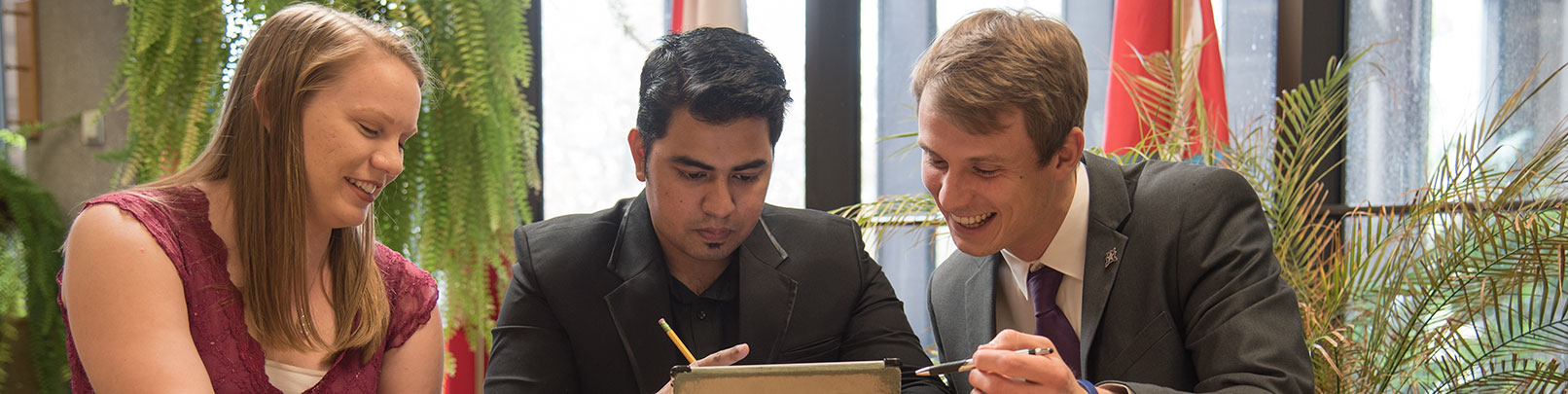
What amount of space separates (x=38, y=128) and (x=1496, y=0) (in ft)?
14.9

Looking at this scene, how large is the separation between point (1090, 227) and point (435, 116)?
1.28 meters

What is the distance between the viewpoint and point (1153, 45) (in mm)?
3287

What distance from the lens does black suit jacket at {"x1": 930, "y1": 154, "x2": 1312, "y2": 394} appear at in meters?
1.56

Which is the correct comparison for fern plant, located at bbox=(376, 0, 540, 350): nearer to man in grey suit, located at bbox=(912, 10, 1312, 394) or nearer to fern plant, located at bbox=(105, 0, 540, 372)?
fern plant, located at bbox=(105, 0, 540, 372)

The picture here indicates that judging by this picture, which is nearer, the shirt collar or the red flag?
the shirt collar

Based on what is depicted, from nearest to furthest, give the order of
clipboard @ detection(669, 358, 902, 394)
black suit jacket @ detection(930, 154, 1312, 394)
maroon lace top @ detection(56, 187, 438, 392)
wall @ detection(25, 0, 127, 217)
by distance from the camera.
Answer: clipboard @ detection(669, 358, 902, 394) → maroon lace top @ detection(56, 187, 438, 392) → black suit jacket @ detection(930, 154, 1312, 394) → wall @ detection(25, 0, 127, 217)

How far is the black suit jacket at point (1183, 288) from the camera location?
1562 mm

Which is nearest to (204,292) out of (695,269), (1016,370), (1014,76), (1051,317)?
(695,269)

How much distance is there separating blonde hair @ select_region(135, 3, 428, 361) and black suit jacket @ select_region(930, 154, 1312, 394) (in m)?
1.09

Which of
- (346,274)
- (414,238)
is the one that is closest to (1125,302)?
(346,274)

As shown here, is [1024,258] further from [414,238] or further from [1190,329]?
[414,238]

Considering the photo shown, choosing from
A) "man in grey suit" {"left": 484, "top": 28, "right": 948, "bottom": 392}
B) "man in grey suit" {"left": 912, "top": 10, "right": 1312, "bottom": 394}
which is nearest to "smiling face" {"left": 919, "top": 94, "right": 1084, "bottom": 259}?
"man in grey suit" {"left": 912, "top": 10, "right": 1312, "bottom": 394}

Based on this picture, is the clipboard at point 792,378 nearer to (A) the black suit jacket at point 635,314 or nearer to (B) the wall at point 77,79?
(A) the black suit jacket at point 635,314

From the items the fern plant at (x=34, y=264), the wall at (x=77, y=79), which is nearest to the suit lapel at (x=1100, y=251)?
the fern plant at (x=34, y=264)
